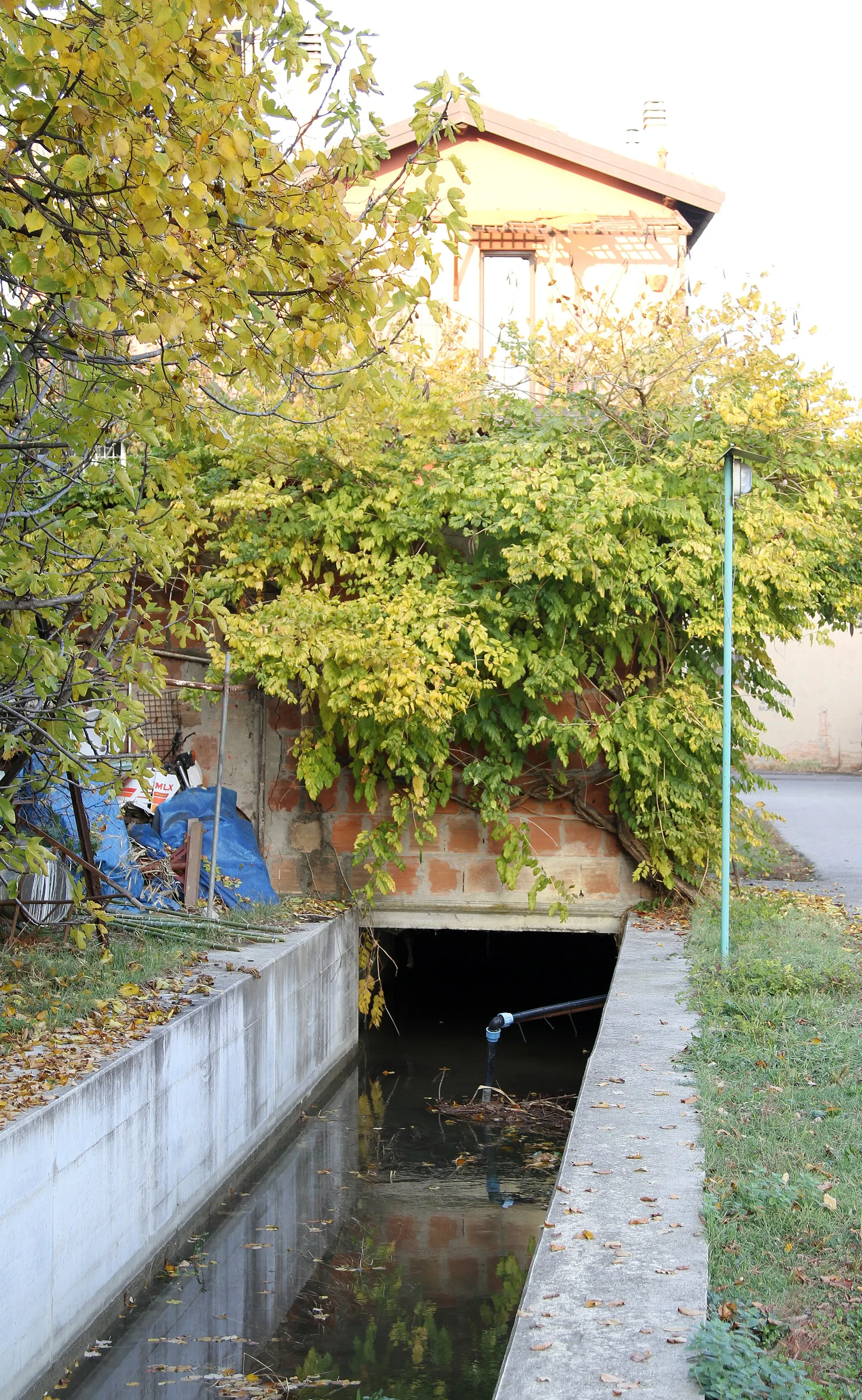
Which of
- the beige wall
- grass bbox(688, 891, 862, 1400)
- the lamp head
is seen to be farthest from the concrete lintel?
the beige wall

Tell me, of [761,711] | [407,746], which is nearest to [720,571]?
[407,746]

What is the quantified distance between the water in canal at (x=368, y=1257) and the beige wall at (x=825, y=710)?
16.8m

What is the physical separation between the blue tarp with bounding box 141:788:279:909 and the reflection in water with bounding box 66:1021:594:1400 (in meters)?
1.60

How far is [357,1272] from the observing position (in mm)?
6141

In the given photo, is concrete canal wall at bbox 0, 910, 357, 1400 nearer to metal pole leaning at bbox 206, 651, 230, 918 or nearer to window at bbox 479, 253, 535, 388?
metal pole leaning at bbox 206, 651, 230, 918

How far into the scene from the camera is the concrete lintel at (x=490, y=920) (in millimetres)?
9523

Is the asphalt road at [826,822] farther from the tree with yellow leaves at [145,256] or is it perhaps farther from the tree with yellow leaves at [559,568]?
the tree with yellow leaves at [145,256]

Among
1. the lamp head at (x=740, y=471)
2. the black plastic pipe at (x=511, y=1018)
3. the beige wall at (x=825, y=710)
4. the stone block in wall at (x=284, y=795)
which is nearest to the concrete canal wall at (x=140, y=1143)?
the black plastic pipe at (x=511, y=1018)

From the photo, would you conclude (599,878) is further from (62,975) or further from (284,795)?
(62,975)

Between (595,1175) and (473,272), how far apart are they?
12.0m

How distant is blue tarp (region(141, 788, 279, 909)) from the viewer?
885 centimetres

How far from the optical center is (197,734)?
10.1 metres

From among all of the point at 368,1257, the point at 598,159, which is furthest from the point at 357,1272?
the point at 598,159

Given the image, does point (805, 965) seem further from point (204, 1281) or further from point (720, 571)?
point (204, 1281)
